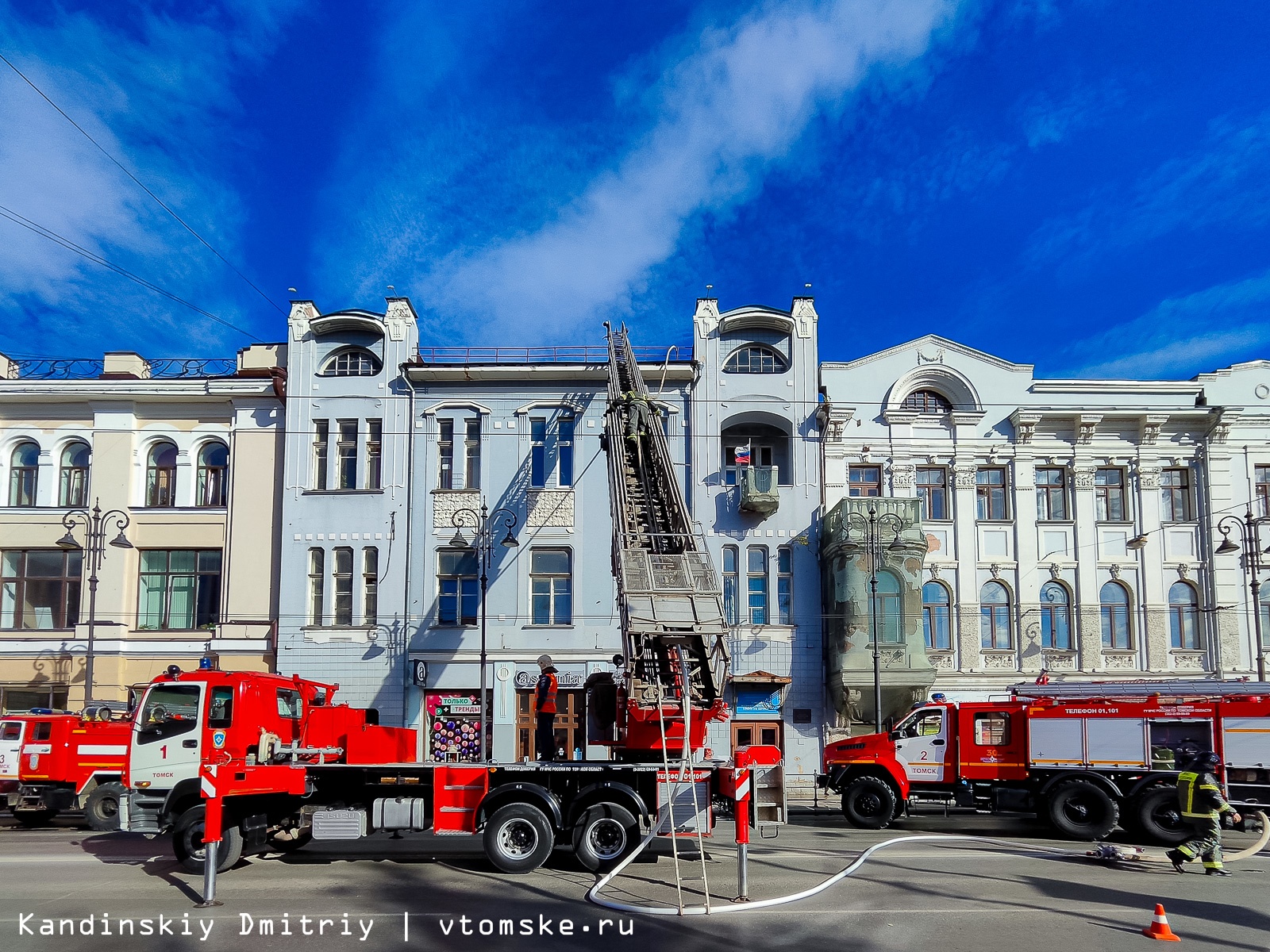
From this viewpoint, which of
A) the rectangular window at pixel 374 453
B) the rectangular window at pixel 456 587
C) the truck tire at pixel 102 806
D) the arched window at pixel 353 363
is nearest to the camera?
the truck tire at pixel 102 806

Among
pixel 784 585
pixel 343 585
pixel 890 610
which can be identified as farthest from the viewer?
pixel 784 585

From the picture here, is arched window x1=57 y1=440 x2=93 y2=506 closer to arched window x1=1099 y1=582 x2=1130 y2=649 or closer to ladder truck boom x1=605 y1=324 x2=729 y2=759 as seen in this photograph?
ladder truck boom x1=605 y1=324 x2=729 y2=759

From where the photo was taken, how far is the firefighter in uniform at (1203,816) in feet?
41.9

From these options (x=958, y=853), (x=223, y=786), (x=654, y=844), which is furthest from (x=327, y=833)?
(x=958, y=853)

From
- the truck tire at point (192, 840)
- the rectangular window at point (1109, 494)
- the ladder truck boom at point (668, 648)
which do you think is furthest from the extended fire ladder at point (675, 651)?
the rectangular window at point (1109, 494)

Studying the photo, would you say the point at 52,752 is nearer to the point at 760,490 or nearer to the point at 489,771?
the point at 489,771

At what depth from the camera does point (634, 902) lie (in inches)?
426

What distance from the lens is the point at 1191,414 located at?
30.0 m

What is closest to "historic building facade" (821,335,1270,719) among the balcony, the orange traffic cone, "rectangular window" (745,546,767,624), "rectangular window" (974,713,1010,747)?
the balcony

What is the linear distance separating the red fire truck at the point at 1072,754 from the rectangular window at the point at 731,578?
9.64 m

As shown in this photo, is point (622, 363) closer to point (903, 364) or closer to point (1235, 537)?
point (903, 364)

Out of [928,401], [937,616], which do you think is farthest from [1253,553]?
[928,401]

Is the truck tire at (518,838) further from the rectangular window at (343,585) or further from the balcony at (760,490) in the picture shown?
the rectangular window at (343,585)

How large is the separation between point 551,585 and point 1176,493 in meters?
19.8
